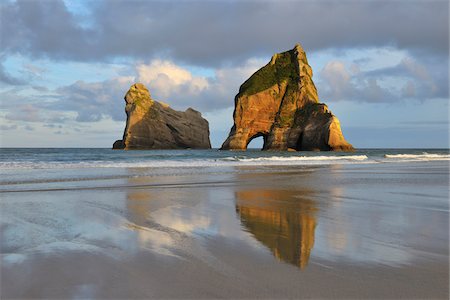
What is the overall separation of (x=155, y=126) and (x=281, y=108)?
37138mm

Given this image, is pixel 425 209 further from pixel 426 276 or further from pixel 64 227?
pixel 64 227

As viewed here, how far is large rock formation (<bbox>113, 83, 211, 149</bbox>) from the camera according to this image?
313ft

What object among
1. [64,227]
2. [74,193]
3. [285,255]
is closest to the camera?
[285,255]

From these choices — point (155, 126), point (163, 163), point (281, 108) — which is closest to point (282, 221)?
point (163, 163)

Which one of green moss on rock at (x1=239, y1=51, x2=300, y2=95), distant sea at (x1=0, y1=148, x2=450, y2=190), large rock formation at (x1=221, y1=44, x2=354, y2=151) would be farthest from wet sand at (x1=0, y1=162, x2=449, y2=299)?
green moss on rock at (x1=239, y1=51, x2=300, y2=95)

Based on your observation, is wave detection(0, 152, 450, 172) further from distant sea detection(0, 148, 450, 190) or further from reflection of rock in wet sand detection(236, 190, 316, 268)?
reflection of rock in wet sand detection(236, 190, 316, 268)

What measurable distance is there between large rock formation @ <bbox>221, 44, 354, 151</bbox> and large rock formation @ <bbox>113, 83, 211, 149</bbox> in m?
27.5

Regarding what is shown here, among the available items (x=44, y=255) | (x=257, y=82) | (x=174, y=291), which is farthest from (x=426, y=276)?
(x=257, y=82)

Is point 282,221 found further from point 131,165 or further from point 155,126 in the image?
point 155,126

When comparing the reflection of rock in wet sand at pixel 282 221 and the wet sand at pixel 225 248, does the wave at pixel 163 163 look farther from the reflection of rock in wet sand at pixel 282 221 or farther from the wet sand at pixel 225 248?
the wet sand at pixel 225 248

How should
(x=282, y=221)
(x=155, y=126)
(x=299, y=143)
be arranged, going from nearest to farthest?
(x=282, y=221), (x=299, y=143), (x=155, y=126)

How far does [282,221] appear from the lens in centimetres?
631

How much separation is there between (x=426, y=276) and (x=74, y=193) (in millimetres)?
8846

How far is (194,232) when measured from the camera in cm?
548
